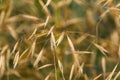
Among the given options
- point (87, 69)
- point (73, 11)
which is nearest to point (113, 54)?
point (87, 69)

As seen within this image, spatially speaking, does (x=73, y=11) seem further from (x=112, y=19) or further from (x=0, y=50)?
(x=0, y=50)

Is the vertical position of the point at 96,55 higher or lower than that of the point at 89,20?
lower

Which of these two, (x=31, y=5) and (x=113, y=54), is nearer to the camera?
(x=113, y=54)

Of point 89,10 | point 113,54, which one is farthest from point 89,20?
point 113,54

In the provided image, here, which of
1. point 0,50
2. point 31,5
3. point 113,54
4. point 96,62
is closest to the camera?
point 0,50

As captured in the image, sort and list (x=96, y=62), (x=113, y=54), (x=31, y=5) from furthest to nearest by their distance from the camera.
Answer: (x=31, y=5) → (x=96, y=62) → (x=113, y=54)

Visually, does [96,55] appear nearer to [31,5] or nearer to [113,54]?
[113,54]

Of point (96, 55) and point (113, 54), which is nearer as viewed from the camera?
point (113, 54)

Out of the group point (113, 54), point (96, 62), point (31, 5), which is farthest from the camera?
point (31, 5)

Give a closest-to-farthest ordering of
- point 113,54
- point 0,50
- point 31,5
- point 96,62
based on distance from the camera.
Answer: point 0,50, point 113,54, point 96,62, point 31,5
